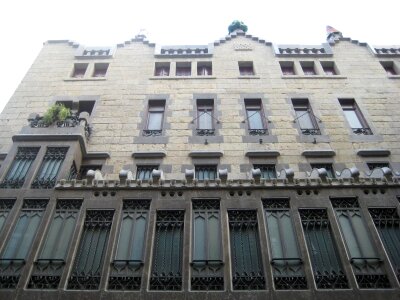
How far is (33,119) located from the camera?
12.3m

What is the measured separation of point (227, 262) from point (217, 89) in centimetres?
951

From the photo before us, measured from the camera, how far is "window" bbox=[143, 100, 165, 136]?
14.1m

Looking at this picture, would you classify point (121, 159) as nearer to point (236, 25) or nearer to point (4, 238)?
point (4, 238)

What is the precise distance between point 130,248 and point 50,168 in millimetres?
4042

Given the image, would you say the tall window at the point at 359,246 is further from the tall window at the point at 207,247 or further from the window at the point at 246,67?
the window at the point at 246,67

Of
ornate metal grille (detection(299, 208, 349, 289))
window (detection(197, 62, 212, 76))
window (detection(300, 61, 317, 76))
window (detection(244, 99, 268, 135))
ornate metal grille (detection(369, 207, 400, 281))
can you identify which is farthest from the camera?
window (detection(300, 61, 317, 76))

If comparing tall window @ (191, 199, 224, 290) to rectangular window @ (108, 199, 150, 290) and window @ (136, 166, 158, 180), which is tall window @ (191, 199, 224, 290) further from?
window @ (136, 166, 158, 180)

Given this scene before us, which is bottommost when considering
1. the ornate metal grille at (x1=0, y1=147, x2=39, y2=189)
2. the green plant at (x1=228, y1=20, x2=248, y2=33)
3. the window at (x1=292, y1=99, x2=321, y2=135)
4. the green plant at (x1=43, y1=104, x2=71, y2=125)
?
the ornate metal grille at (x1=0, y1=147, x2=39, y2=189)

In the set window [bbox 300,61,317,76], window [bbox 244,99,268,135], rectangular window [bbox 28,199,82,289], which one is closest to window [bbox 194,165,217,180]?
window [bbox 244,99,268,135]

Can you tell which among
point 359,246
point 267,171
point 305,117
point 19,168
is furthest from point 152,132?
point 359,246

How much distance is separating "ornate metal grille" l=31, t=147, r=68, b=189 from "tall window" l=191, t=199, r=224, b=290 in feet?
13.9

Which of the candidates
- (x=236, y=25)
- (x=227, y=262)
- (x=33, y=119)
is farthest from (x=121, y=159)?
(x=236, y=25)

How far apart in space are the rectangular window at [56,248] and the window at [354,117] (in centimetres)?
1064

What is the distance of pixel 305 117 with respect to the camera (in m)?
14.9
